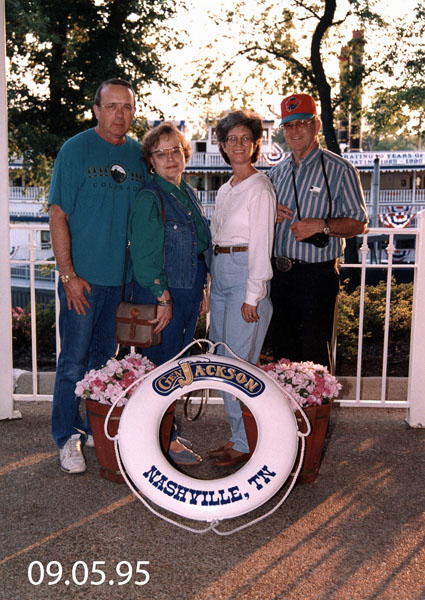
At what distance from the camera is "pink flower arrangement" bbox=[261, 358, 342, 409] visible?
2734 millimetres

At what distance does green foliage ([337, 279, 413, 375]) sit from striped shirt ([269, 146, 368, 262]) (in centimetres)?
288

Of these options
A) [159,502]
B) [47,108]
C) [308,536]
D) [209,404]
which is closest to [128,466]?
[159,502]

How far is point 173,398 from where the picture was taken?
8.21ft

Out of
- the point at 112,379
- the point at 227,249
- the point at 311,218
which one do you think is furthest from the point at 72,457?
the point at 311,218

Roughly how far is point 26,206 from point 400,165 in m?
17.9

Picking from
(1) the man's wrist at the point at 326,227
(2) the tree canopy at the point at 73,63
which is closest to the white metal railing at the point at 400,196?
(2) the tree canopy at the point at 73,63

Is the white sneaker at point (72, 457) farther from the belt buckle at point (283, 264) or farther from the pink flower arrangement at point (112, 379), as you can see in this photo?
the belt buckle at point (283, 264)

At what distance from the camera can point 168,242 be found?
2719mm

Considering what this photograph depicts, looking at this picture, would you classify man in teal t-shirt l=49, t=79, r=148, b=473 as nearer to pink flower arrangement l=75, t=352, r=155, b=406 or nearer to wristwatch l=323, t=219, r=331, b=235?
pink flower arrangement l=75, t=352, r=155, b=406

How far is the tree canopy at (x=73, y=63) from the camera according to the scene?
906 centimetres

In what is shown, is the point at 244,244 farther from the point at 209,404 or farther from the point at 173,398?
the point at 209,404

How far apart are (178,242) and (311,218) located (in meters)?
0.65

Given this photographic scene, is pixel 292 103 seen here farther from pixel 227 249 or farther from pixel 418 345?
pixel 418 345

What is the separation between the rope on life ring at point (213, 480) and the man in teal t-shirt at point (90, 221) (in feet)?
1.69
